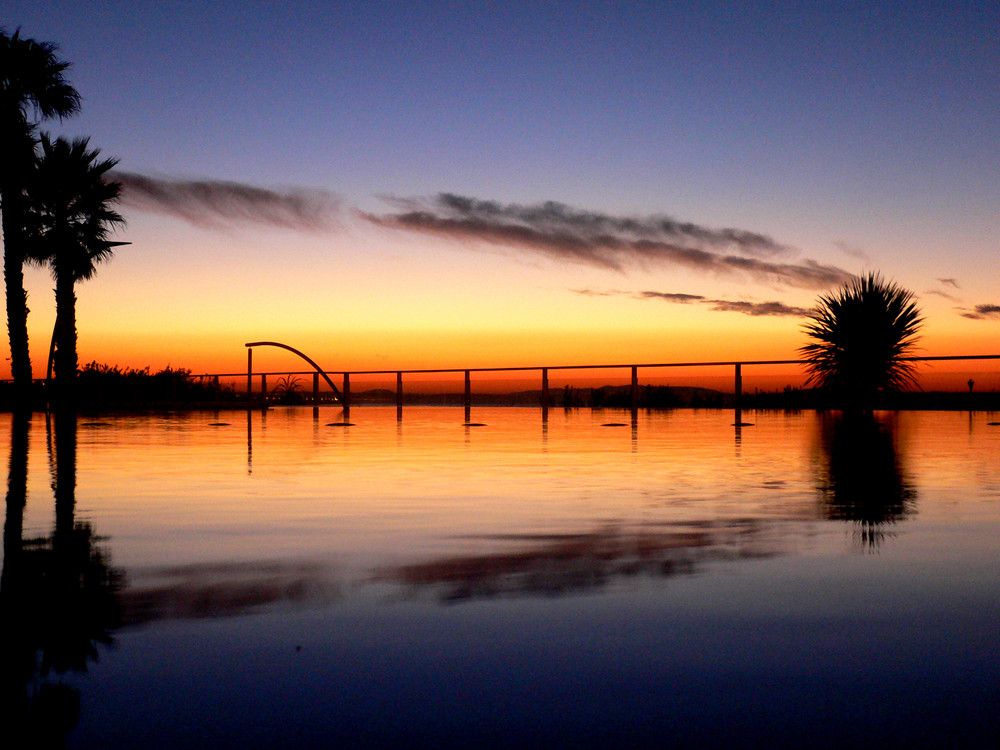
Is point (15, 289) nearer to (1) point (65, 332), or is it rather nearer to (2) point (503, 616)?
(1) point (65, 332)

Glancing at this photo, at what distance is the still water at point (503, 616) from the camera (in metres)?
1.56

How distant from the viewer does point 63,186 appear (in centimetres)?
1969

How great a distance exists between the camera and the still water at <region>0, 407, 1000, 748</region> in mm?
1556

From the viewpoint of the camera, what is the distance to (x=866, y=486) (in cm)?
508

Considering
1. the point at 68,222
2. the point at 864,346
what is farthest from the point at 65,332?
the point at 864,346

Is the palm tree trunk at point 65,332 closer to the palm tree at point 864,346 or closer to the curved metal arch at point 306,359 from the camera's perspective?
the curved metal arch at point 306,359

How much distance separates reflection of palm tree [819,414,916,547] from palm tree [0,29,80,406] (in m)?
14.5

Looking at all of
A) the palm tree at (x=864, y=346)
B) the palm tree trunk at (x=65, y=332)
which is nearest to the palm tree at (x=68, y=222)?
the palm tree trunk at (x=65, y=332)

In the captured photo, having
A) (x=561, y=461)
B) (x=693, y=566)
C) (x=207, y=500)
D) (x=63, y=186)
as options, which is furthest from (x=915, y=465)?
(x=63, y=186)

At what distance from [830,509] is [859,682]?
251cm

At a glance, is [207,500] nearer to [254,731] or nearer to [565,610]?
[565,610]

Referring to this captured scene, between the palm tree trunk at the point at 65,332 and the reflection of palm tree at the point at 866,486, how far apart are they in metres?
16.6

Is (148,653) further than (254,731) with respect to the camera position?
Yes

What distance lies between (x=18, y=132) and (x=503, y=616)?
1822 centimetres
